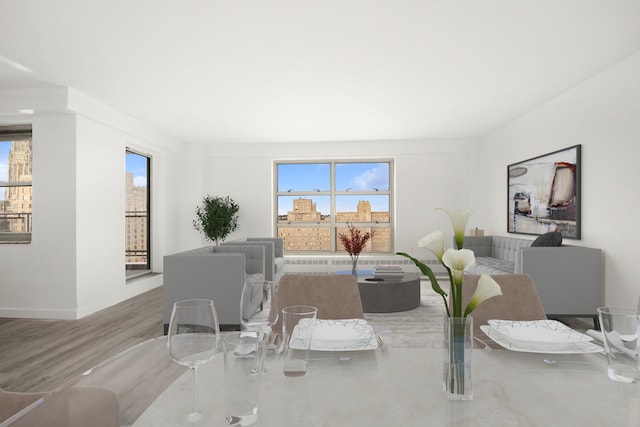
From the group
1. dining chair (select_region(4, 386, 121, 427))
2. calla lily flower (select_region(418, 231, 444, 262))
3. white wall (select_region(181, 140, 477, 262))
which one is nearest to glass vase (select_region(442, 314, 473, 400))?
calla lily flower (select_region(418, 231, 444, 262))

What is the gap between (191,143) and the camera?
25.5 feet

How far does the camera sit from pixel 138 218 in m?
6.86

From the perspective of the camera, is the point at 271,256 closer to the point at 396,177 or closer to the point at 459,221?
the point at 396,177

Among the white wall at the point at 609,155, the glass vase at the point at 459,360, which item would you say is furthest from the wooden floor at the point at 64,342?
the white wall at the point at 609,155

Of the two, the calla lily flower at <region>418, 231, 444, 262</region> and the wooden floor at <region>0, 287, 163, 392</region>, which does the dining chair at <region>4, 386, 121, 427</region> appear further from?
the wooden floor at <region>0, 287, 163, 392</region>

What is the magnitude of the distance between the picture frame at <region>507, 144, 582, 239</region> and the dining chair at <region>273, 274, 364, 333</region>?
3.71 meters

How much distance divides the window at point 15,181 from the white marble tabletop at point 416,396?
5043 mm

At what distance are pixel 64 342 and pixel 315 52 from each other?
3.51 m

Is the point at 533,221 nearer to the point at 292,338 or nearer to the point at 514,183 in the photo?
the point at 514,183

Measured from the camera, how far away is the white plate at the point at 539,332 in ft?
4.03

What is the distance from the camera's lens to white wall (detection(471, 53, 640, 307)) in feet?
12.1

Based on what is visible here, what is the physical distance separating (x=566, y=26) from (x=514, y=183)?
3191 millimetres

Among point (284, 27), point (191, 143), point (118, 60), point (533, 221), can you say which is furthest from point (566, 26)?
point (191, 143)

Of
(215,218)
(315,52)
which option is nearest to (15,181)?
(215,218)
